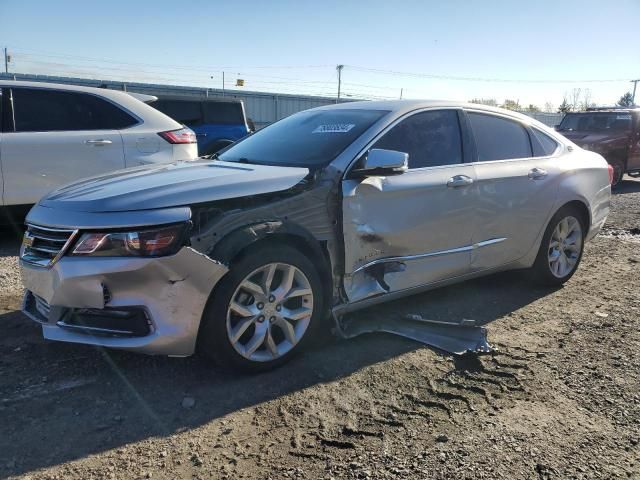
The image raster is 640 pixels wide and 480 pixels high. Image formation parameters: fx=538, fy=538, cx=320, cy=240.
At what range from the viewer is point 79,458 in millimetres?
2455

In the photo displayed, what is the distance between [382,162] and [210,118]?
9.47 meters

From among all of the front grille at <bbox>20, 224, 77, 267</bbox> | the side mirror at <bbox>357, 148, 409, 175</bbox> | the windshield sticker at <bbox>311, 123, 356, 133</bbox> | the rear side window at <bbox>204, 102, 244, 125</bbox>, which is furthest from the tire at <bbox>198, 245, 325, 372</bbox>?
the rear side window at <bbox>204, 102, 244, 125</bbox>

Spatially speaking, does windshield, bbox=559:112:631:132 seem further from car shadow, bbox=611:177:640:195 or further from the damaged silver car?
the damaged silver car

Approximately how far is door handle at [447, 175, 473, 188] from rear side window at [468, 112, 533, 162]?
329 millimetres

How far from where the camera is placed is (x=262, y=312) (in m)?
3.18

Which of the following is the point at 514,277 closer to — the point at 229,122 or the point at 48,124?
the point at 48,124

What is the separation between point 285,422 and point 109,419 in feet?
2.96

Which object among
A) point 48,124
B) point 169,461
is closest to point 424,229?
point 169,461

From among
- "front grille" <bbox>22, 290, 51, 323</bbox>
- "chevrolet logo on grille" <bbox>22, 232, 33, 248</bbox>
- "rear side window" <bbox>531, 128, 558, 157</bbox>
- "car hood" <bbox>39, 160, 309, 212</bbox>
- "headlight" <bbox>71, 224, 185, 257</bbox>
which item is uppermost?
"rear side window" <bbox>531, 128, 558, 157</bbox>

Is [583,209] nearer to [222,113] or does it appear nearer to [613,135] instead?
[222,113]

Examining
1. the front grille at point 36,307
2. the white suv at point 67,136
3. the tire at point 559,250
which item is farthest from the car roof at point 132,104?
the tire at point 559,250

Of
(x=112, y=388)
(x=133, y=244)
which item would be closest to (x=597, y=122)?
(x=133, y=244)

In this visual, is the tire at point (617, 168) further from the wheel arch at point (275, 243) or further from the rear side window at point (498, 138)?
the wheel arch at point (275, 243)

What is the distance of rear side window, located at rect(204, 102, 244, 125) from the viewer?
12203 millimetres
